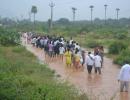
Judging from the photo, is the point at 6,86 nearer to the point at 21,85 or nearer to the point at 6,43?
the point at 21,85

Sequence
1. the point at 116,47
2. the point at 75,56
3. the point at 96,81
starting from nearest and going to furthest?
the point at 96,81 < the point at 75,56 < the point at 116,47

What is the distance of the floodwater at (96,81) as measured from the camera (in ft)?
56.4

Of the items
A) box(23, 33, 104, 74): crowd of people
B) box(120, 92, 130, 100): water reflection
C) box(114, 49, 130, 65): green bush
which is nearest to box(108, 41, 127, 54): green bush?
box(114, 49, 130, 65): green bush

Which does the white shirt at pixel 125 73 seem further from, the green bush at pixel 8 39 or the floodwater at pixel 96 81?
the green bush at pixel 8 39

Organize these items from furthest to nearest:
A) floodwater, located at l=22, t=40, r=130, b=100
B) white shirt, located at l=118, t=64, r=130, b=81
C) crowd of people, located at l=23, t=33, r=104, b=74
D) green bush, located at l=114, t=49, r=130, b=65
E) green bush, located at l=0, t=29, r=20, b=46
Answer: green bush, located at l=0, t=29, r=20, b=46
green bush, located at l=114, t=49, r=130, b=65
crowd of people, located at l=23, t=33, r=104, b=74
white shirt, located at l=118, t=64, r=130, b=81
floodwater, located at l=22, t=40, r=130, b=100

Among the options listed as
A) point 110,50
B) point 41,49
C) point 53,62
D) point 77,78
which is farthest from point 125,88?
point 41,49

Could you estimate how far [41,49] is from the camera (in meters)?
41.5

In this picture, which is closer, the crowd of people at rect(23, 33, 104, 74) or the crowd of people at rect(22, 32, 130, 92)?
the crowd of people at rect(22, 32, 130, 92)

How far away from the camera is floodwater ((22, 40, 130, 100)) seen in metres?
17.2

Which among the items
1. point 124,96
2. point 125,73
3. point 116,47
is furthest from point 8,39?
point 124,96

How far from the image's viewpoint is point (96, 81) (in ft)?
69.7

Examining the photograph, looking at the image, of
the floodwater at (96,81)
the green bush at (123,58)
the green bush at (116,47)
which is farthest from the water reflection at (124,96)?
the green bush at (116,47)

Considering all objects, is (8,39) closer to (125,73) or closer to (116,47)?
(116,47)

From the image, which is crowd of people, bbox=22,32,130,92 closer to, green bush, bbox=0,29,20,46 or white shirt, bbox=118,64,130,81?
white shirt, bbox=118,64,130,81
